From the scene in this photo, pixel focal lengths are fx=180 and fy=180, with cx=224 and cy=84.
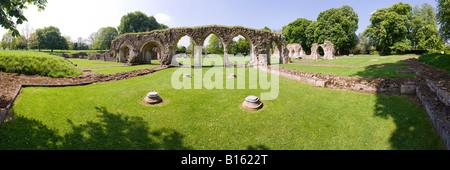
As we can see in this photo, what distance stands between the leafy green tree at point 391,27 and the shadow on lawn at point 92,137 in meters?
47.8

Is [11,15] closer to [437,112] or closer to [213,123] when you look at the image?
[213,123]

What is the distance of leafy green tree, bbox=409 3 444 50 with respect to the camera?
118ft

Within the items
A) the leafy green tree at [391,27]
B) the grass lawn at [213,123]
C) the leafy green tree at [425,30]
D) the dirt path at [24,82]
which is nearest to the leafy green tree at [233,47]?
the leafy green tree at [391,27]

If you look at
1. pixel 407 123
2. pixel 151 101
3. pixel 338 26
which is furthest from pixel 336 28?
pixel 151 101

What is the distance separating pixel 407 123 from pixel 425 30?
4990 cm

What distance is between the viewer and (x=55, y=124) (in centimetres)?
603

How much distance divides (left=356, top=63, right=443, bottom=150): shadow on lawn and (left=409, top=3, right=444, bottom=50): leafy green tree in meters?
42.8

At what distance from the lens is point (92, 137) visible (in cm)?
568

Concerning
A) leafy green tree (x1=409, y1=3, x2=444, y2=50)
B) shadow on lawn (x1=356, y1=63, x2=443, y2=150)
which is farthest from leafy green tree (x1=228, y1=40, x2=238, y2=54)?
shadow on lawn (x1=356, y1=63, x2=443, y2=150)

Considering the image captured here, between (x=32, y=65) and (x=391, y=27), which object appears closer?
(x=32, y=65)

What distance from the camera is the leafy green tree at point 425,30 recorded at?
3602 cm
